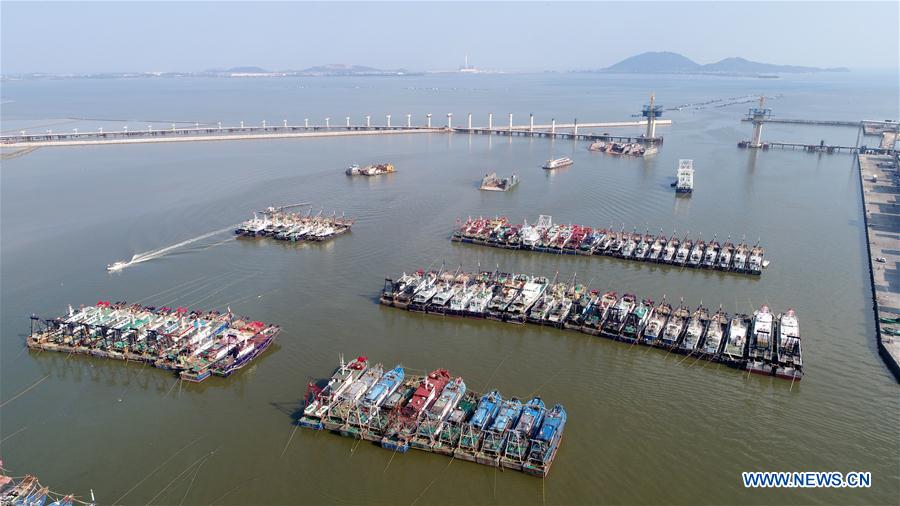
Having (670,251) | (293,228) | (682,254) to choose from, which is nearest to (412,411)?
(682,254)

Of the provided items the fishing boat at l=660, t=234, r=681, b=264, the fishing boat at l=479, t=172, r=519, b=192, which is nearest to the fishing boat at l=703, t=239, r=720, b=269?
the fishing boat at l=660, t=234, r=681, b=264

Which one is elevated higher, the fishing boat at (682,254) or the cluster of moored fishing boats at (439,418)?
the fishing boat at (682,254)

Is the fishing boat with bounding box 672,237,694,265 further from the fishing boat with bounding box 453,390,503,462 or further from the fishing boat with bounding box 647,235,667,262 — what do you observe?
the fishing boat with bounding box 453,390,503,462

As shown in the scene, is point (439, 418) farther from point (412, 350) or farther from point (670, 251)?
point (670, 251)

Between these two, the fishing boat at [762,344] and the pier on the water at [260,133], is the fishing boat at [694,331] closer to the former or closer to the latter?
the fishing boat at [762,344]

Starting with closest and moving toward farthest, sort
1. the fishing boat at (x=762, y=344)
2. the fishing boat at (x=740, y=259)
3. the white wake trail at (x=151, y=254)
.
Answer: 1. the fishing boat at (x=762, y=344)
2. the fishing boat at (x=740, y=259)
3. the white wake trail at (x=151, y=254)

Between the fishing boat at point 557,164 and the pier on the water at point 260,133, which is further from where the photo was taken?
the pier on the water at point 260,133

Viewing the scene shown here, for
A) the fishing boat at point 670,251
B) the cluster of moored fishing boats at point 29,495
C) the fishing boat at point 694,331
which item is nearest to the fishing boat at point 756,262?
the fishing boat at point 670,251
